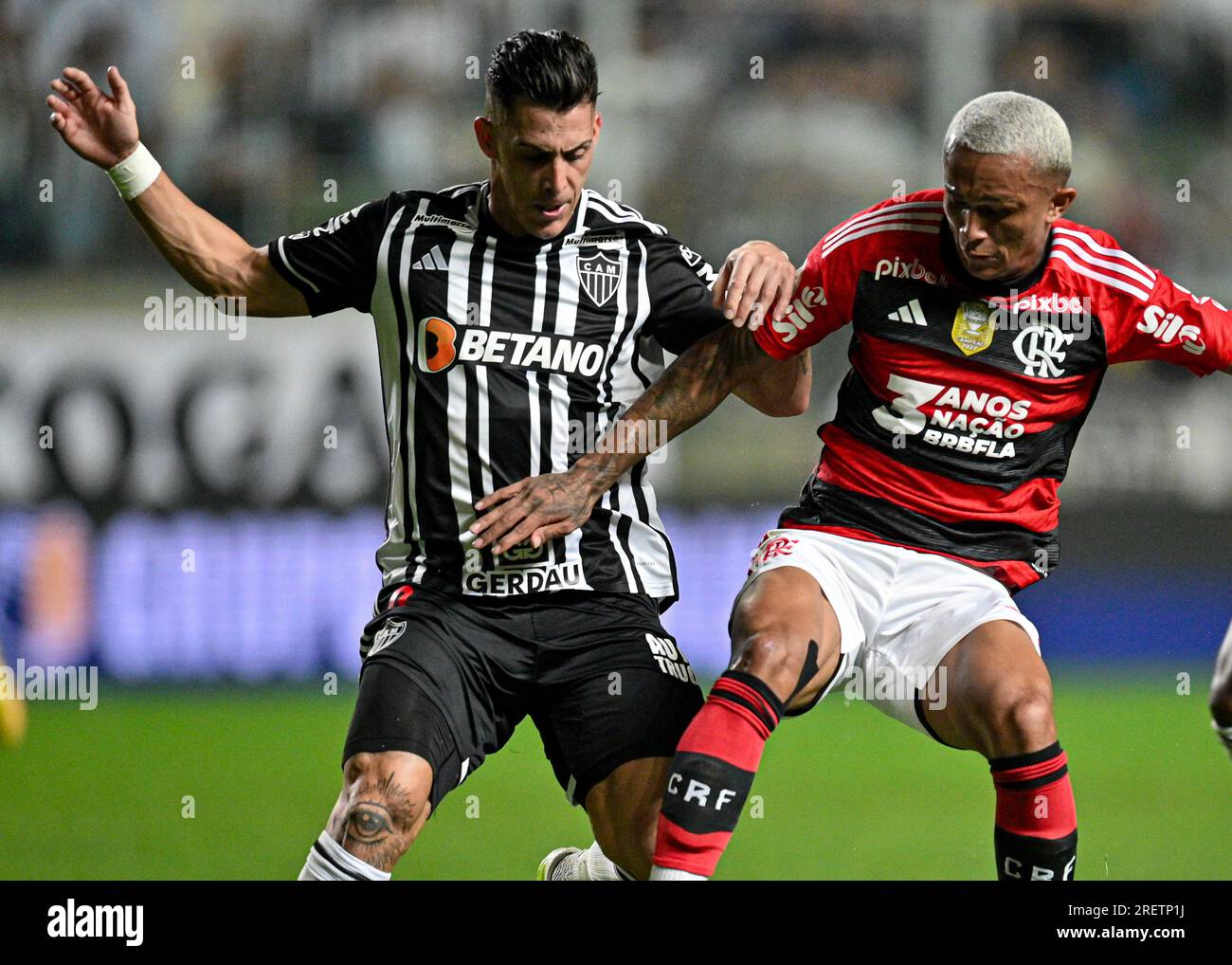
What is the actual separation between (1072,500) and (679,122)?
2.86 metres

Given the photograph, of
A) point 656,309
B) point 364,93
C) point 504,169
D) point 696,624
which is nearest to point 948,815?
point 696,624

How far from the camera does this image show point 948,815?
17.1 ft

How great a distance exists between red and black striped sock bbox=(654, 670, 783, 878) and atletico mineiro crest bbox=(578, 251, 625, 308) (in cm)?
104

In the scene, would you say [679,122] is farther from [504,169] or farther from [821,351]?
[504,169]

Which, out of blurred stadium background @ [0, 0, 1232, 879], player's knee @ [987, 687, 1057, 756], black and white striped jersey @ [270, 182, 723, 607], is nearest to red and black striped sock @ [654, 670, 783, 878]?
player's knee @ [987, 687, 1057, 756]

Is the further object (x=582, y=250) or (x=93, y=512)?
(x=93, y=512)

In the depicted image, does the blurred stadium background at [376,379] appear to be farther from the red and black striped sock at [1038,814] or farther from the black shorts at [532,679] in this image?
the red and black striped sock at [1038,814]

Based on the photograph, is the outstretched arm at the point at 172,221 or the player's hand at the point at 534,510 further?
the outstretched arm at the point at 172,221

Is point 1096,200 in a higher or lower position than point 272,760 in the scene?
higher

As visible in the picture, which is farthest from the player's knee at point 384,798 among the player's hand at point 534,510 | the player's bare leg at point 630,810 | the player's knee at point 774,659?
the player's knee at point 774,659

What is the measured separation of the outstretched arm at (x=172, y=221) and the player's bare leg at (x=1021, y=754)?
1776 millimetres

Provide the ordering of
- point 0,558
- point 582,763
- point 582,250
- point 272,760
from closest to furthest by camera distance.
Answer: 1. point 582,763
2. point 582,250
3. point 272,760
4. point 0,558

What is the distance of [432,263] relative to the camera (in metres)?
3.48

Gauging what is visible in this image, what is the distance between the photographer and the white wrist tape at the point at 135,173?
353cm
